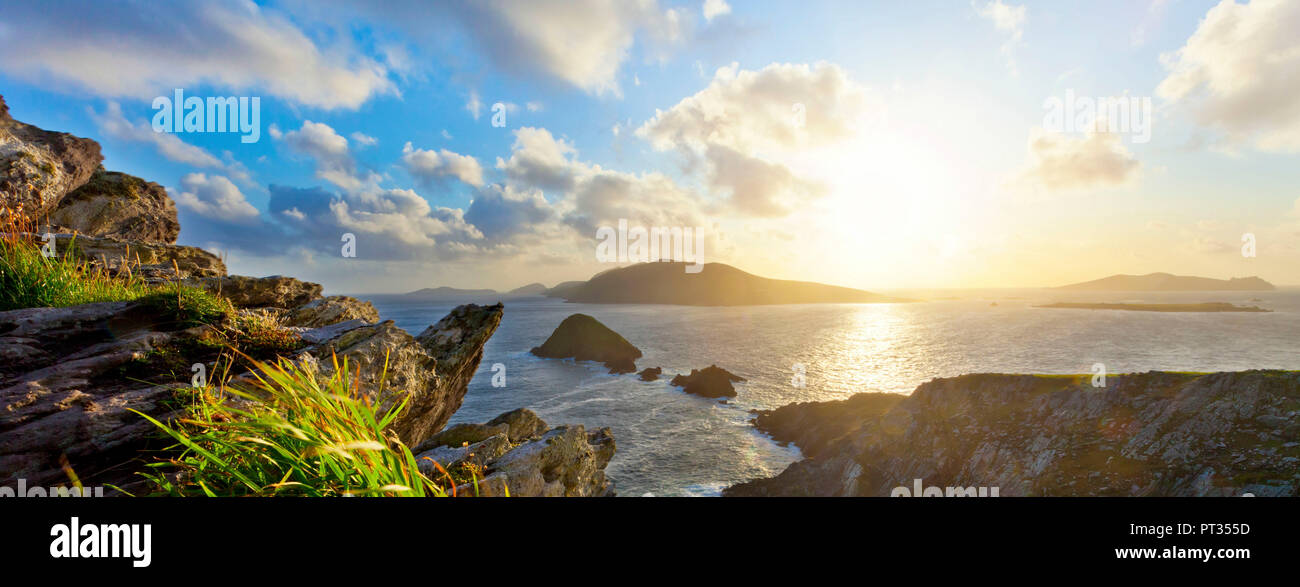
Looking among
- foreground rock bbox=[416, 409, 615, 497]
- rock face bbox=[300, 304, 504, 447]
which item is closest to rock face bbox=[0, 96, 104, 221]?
rock face bbox=[300, 304, 504, 447]

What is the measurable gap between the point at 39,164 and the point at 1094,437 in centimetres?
3358

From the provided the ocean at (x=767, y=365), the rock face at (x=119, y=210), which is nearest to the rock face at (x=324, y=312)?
the rock face at (x=119, y=210)

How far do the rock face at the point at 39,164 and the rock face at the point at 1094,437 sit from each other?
101 feet

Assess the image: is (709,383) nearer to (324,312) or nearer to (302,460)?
(324,312)

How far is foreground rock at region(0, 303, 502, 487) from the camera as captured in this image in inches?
156

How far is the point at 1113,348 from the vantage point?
288 ft

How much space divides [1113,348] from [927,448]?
A: 354ft

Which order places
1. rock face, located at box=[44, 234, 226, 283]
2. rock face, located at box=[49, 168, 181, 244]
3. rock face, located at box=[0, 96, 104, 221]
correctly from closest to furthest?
rock face, located at box=[44, 234, 226, 283] < rock face, located at box=[0, 96, 104, 221] < rock face, located at box=[49, 168, 181, 244]

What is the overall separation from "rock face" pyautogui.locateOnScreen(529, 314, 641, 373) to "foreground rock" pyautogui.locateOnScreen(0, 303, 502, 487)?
73125 millimetres

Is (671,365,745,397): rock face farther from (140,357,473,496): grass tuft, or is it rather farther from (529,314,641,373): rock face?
(140,357,473,496): grass tuft

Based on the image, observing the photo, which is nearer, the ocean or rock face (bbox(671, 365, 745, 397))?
the ocean

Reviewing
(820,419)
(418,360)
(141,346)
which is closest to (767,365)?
(820,419)
